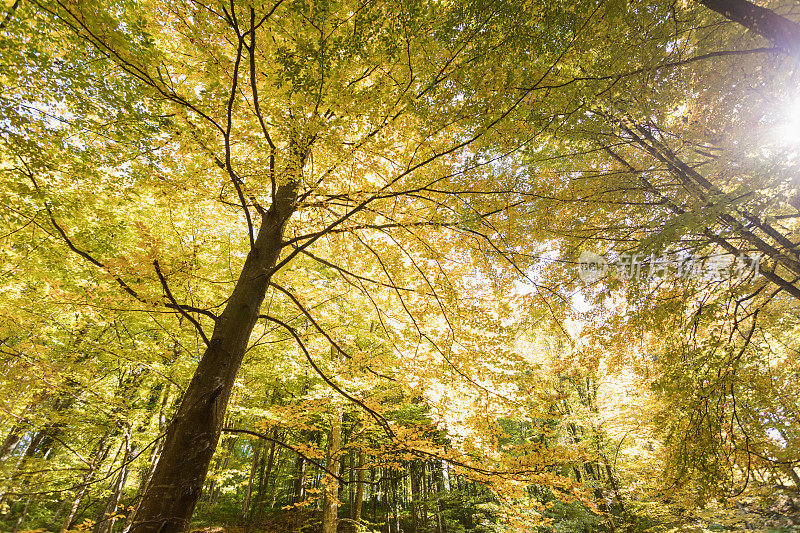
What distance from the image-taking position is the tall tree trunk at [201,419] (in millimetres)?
1864

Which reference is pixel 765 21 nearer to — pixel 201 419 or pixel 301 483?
pixel 201 419

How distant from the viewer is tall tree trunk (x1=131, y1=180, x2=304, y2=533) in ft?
6.12

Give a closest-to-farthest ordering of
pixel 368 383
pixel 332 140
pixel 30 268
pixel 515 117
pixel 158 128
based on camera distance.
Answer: pixel 332 140 → pixel 515 117 → pixel 158 128 → pixel 30 268 → pixel 368 383

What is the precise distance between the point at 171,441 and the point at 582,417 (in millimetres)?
13045

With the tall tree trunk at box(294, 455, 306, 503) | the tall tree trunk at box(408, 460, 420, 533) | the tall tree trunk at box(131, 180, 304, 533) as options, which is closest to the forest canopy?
the tall tree trunk at box(131, 180, 304, 533)

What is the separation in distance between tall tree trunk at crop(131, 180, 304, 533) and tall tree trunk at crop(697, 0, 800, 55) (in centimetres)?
414

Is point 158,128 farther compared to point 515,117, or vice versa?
point 158,128

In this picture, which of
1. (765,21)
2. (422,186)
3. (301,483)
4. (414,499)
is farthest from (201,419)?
(414,499)

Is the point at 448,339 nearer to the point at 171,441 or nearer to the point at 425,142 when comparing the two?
the point at 425,142

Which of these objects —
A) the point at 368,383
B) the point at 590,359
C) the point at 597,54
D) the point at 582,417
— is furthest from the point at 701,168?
the point at 582,417

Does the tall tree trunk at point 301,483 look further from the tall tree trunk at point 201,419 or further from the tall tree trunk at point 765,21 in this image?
the tall tree trunk at point 765,21

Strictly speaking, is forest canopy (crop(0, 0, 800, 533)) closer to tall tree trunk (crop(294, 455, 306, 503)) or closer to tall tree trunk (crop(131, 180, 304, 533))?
tall tree trunk (crop(131, 180, 304, 533))

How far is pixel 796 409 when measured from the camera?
4770 millimetres

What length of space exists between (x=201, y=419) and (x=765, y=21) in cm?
501
